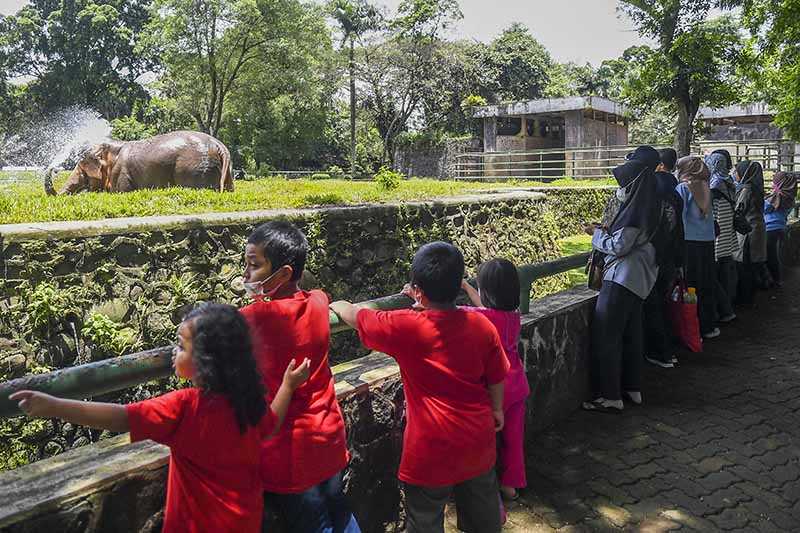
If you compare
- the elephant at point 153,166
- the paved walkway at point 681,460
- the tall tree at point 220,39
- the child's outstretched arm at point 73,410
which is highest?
the tall tree at point 220,39

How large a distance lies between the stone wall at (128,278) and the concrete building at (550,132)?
16.4 metres

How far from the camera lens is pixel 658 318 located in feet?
15.9

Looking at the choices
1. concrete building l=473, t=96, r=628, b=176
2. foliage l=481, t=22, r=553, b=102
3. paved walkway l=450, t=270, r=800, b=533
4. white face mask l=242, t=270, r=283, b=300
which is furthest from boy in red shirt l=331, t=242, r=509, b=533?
foliage l=481, t=22, r=553, b=102

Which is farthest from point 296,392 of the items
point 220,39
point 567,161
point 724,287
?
point 220,39

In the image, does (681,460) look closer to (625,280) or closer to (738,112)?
(625,280)

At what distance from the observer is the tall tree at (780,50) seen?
11.6 meters

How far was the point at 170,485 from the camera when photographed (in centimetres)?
187

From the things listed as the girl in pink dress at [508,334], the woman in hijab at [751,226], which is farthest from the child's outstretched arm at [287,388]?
the woman in hijab at [751,226]

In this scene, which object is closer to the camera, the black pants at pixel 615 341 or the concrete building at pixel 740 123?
the black pants at pixel 615 341

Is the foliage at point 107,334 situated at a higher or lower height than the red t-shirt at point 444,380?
lower

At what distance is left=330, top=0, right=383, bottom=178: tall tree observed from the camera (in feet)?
104

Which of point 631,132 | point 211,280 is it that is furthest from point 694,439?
point 631,132

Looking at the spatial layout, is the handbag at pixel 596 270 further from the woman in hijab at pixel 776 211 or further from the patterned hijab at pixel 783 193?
the patterned hijab at pixel 783 193

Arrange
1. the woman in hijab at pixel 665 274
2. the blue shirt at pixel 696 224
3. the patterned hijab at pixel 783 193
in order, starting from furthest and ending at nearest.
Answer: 1. the patterned hijab at pixel 783 193
2. the blue shirt at pixel 696 224
3. the woman in hijab at pixel 665 274
